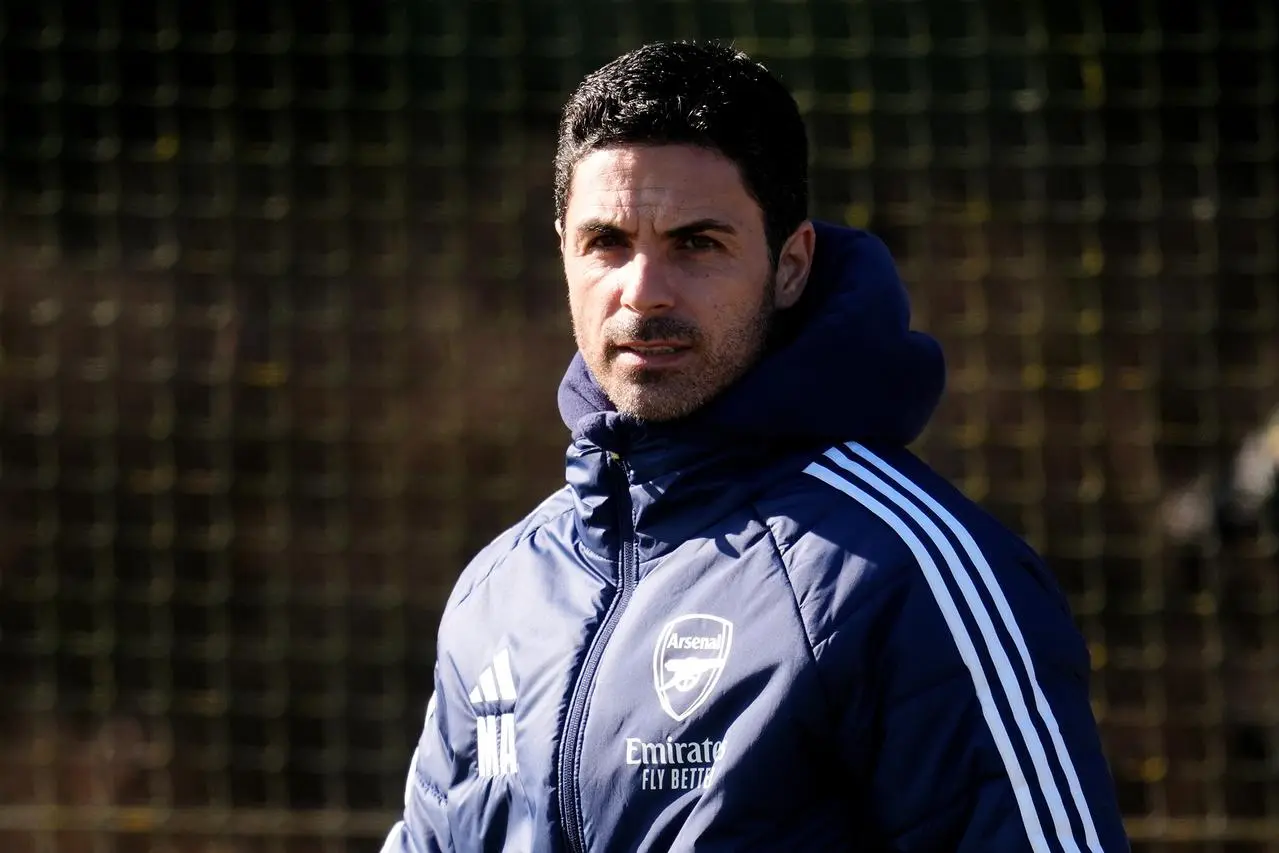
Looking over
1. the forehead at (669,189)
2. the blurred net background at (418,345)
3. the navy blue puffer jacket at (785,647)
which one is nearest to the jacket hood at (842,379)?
the navy blue puffer jacket at (785,647)

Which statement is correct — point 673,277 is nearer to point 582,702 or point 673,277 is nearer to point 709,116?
point 709,116

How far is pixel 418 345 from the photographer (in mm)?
4457

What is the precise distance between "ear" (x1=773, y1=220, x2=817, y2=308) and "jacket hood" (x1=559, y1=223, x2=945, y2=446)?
1.3 inches

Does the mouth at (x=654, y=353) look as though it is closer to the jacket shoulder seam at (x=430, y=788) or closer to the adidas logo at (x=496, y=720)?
the adidas logo at (x=496, y=720)

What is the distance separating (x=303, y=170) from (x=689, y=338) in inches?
132

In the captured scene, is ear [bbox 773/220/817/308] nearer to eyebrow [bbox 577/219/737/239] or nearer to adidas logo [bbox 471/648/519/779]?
eyebrow [bbox 577/219/737/239]

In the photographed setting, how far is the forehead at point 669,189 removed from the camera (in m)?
1.41

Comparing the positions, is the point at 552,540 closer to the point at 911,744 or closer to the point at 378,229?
the point at 911,744

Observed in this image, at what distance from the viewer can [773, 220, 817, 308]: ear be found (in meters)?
1.48

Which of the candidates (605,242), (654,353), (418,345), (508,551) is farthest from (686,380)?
(418,345)

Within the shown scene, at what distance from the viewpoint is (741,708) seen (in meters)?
1.27

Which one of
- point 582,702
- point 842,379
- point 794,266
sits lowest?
point 582,702

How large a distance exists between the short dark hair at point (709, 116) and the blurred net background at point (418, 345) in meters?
2.36

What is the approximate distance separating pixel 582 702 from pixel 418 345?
125 inches
